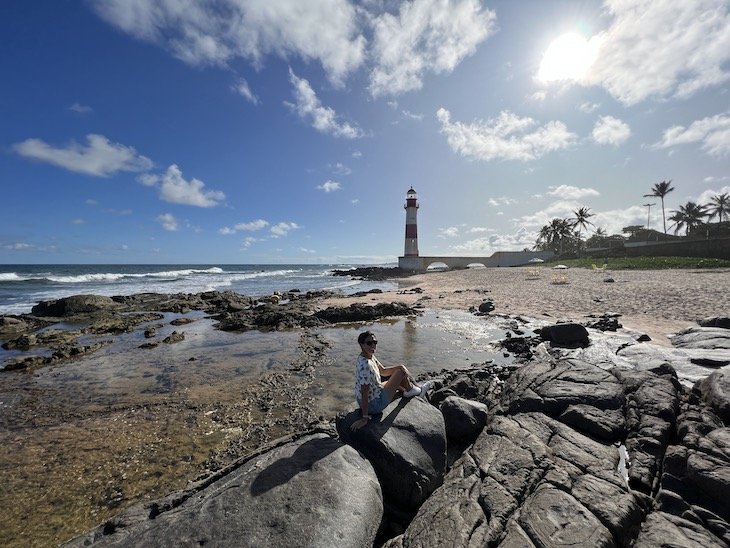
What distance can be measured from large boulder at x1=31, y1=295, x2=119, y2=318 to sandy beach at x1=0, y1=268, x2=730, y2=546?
12.4 meters

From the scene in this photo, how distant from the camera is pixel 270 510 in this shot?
347 cm

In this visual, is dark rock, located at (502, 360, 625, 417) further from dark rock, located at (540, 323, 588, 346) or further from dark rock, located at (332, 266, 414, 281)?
dark rock, located at (332, 266, 414, 281)

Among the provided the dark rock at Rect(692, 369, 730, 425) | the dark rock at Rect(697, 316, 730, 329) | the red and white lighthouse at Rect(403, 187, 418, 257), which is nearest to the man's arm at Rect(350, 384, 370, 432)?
the dark rock at Rect(692, 369, 730, 425)

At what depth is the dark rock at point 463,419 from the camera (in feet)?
19.3

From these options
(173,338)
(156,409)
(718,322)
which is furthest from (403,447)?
(173,338)

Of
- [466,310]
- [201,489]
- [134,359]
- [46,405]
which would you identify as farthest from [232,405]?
[466,310]

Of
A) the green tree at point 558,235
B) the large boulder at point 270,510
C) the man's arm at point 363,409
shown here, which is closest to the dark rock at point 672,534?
the large boulder at point 270,510

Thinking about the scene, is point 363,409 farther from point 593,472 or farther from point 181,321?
point 181,321

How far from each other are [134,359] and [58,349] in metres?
4.30

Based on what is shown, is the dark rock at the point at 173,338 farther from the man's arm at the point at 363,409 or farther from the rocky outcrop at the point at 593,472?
the rocky outcrop at the point at 593,472

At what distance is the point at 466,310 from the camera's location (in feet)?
67.2

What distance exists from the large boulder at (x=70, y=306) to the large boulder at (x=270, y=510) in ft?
92.6

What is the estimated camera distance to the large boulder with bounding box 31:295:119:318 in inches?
964

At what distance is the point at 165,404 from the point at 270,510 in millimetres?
6765
